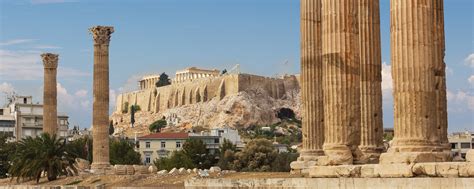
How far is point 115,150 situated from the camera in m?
103

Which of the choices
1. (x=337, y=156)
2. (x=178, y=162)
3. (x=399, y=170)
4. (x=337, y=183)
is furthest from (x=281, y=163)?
(x=399, y=170)

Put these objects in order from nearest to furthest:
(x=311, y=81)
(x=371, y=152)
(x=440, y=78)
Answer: (x=440, y=78) < (x=371, y=152) < (x=311, y=81)

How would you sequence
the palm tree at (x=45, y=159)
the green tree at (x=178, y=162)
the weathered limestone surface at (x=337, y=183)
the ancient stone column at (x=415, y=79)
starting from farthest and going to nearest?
the green tree at (x=178, y=162) → the palm tree at (x=45, y=159) → the ancient stone column at (x=415, y=79) → the weathered limestone surface at (x=337, y=183)

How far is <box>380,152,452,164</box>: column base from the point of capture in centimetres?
2314

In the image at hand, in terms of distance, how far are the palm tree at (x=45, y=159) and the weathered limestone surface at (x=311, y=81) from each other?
30882mm

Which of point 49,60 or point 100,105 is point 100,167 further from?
point 49,60

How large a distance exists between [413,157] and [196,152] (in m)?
80.2

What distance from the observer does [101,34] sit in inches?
2474

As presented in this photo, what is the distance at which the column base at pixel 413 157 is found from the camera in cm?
2314

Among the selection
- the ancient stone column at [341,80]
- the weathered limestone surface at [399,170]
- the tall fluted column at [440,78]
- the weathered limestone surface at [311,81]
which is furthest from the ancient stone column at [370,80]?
the weathered limestone surface at [311,81]

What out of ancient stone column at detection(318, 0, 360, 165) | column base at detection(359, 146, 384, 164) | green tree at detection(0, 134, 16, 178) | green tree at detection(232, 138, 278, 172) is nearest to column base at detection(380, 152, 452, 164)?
ancient stone column at detection(318, 0, 360, 165)

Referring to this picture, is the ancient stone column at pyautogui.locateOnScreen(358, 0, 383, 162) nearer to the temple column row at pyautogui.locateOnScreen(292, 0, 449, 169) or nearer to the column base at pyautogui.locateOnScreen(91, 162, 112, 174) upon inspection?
the temple column row at pyautogui.locateOnScreen(292, 0, 449, 169)

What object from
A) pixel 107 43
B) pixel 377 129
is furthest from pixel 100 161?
pixel 377 129

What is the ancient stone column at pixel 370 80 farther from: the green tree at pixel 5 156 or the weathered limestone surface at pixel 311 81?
the green tree at pixel 5 156
